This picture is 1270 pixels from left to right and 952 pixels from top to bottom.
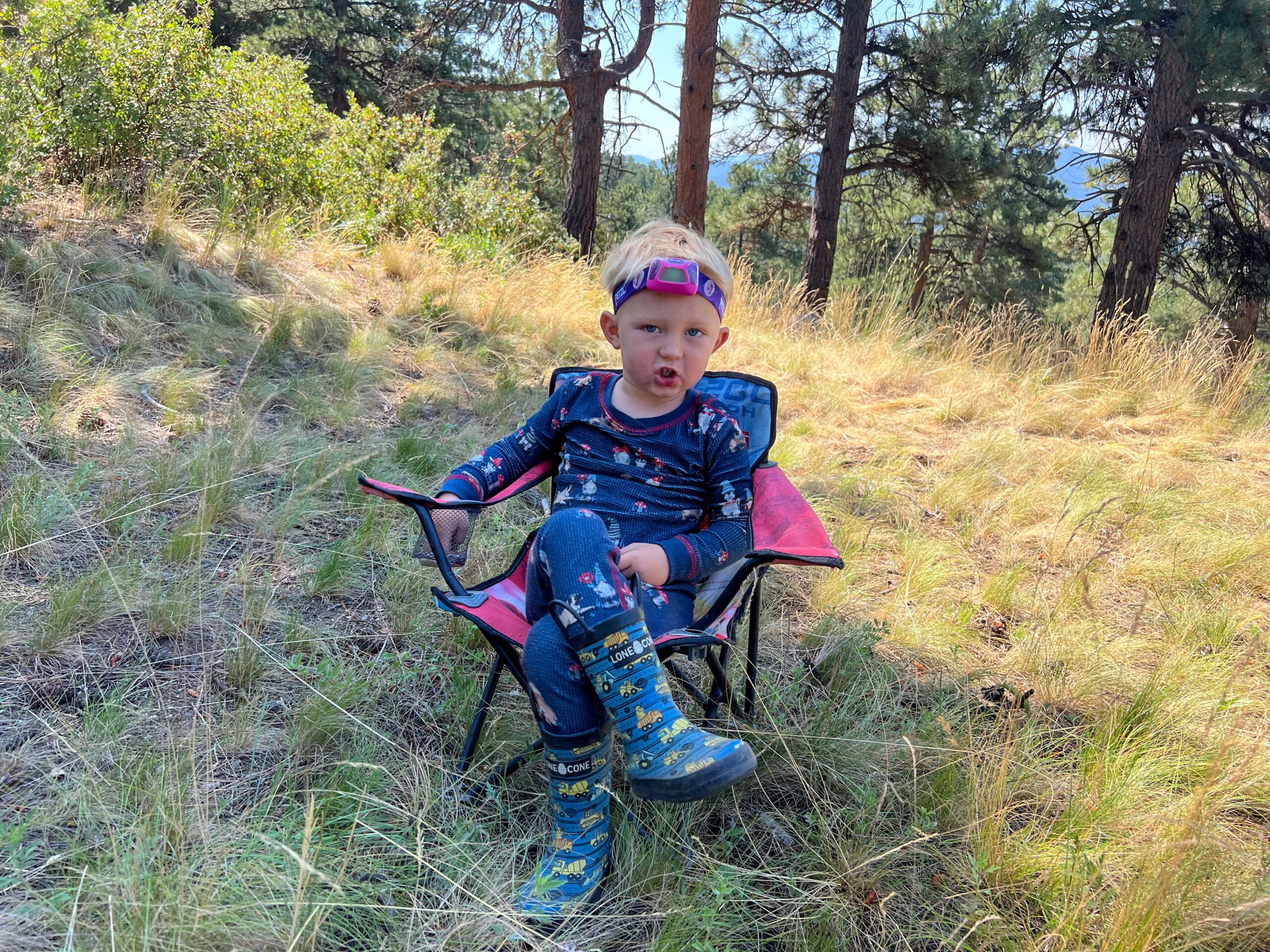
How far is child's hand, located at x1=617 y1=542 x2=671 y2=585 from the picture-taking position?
6.04 feet

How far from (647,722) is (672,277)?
40.7 inches

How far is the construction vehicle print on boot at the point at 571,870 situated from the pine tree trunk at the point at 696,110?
263 inches

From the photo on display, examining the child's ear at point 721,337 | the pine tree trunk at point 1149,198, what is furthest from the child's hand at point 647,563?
the pine tree trunk at point 1149,198

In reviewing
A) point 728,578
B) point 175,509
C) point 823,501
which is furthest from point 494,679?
point 823,501

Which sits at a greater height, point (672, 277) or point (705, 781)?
point (672, 277)

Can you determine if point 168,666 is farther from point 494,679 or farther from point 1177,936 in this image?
point 1177,936

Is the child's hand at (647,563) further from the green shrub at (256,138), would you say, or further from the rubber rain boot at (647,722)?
the green shrub at (256,138)

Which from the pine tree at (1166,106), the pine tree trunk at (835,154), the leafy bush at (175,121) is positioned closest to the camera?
the leafy bush at (175,121)

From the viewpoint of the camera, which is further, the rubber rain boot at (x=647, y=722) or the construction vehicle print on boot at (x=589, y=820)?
the construction vehicle print on boot at (x=589, y=820)

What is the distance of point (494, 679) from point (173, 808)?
66cm

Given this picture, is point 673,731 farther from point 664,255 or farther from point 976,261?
point 976,261

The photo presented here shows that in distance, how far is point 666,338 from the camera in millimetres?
2020

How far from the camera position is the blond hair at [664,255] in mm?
2021

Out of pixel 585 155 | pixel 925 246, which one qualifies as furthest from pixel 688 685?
pixel 925 246
